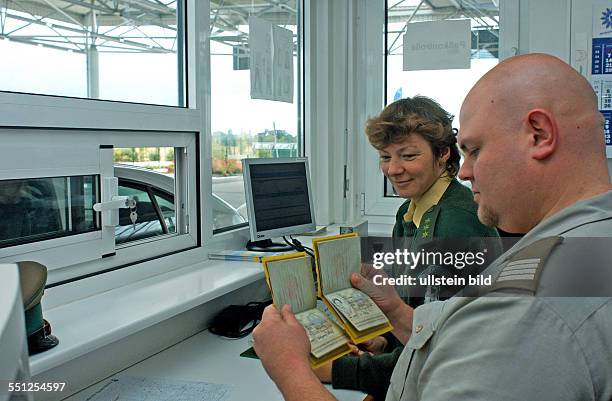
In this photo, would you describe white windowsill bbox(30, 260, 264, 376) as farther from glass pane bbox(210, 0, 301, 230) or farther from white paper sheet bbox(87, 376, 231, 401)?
glass pane bbox(210, 0, 301, 230)

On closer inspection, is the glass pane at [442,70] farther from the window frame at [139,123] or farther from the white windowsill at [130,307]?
the white windowsill at [130,307]

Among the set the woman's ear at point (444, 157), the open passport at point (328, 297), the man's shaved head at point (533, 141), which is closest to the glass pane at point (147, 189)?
the open passport at point (328, 297)

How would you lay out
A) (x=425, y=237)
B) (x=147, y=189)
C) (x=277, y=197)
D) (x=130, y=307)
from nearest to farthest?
Answer: (x=130, y=307), (x=425, y=237), (x=147, y=189), (x=277, y=197)

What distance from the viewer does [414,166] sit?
1.87 metres

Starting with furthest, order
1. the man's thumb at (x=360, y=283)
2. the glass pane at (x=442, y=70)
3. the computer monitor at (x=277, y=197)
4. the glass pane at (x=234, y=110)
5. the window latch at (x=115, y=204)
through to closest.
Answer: the glass pane at (x=442, y=70)
the glass pane at (x=234, y=110)
the computer monitor at (x=277, y=197)
the window latch at (x=115, y=204)
the man's thumb at (x=360, y=283)

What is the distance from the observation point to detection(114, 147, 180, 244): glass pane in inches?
71.0

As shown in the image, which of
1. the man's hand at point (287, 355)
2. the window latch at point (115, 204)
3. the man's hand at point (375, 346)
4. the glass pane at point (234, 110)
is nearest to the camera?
the man's hand at point (287, 355)

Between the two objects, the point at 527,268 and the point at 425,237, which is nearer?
the point at 527,268

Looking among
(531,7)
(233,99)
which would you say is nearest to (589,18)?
(531,7)

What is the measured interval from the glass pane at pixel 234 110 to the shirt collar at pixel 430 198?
806mm

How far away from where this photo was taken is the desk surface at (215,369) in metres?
1.48

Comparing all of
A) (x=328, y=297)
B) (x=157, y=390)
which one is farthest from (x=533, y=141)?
(x=157, y=390)

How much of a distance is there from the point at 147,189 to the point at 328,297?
0.79 meters

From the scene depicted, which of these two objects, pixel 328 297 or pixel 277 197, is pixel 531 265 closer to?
pixel 328 297
